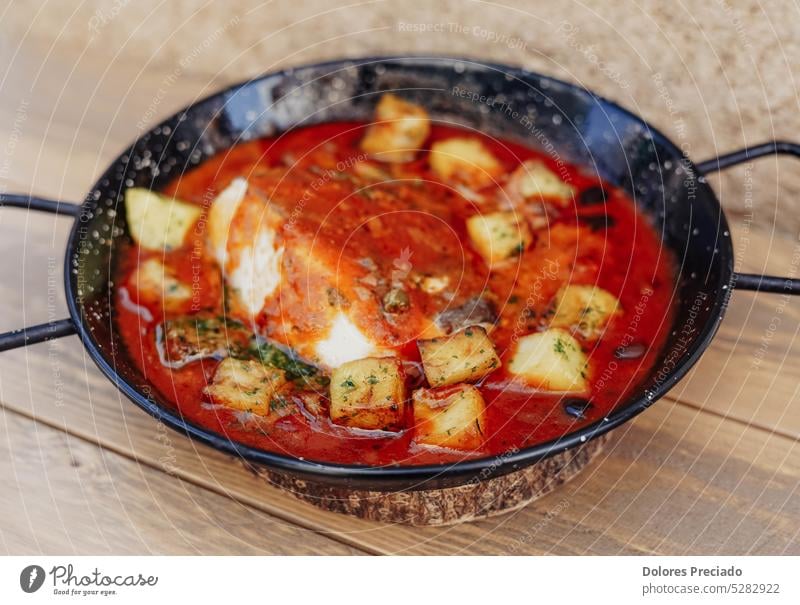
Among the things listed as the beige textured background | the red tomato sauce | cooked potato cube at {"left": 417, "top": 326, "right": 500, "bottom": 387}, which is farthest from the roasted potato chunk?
the beige textured background

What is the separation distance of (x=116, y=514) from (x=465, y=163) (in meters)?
0.75

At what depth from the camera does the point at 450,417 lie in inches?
38.0

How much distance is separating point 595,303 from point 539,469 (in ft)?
0.80

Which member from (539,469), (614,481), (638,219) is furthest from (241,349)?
(638,219)

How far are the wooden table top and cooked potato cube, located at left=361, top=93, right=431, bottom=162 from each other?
1.86 ft

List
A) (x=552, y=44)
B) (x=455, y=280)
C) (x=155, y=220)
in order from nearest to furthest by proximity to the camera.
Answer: (x=455, y=280)
(x=155, y=220)
(x=552, y=44)

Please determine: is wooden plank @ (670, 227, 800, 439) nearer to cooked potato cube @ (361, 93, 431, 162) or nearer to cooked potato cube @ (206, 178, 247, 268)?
cooked potato cube @ (361, 93, 431, 162)

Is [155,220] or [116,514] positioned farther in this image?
[155,220]

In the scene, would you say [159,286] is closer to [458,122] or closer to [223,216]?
[223,216]

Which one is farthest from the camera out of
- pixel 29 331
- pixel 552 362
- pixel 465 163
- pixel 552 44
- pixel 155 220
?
pixel 552 44

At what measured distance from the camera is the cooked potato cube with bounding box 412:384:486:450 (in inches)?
37.5

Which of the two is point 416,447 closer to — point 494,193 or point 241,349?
point 241,349

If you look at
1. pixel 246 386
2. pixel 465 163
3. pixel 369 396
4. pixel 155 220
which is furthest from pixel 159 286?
pixel 465 163

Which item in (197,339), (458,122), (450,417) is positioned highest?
(458,122)
